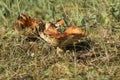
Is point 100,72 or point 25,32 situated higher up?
point 25,32

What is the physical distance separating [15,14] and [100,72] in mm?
1232

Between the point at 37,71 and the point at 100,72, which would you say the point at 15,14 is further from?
the point at 100,72

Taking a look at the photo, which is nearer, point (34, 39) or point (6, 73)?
point (6, 73)

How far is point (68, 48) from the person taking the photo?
100 inches

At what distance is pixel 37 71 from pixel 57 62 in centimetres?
18

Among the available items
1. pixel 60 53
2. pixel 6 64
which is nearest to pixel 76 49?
pixel 60 53

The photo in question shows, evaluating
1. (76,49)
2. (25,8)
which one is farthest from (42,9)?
(76,49)

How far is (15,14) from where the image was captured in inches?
126

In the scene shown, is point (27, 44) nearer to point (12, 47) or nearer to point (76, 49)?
point (12, 47)

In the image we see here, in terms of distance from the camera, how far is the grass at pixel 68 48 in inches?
89.4

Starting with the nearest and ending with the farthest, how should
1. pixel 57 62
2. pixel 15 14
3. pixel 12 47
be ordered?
pixel 57 62 < pixel 12 47 < pixel 15 14

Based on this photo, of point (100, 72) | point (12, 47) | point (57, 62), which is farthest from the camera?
point (12, 47)

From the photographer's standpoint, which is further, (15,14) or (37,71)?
(15,14)

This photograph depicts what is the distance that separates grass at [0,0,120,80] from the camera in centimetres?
227
